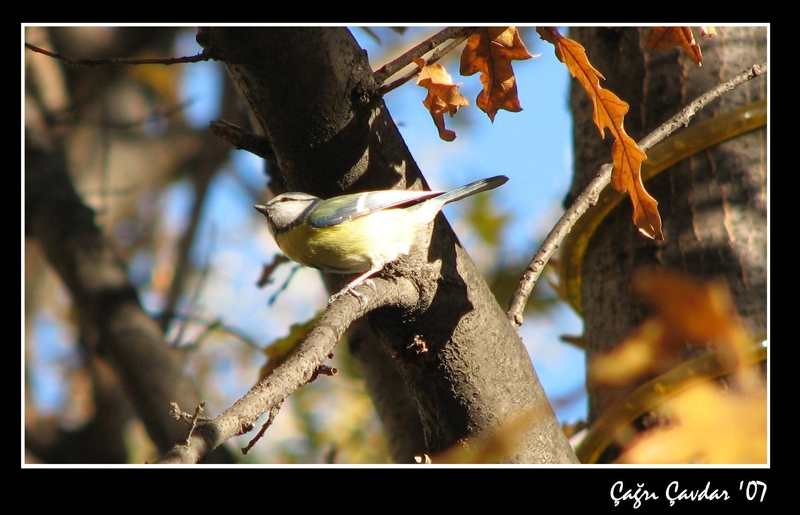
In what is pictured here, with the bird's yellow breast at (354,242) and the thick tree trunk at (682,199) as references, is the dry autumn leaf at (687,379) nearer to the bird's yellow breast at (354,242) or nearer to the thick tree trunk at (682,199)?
the thick tree trunk at (682,199)

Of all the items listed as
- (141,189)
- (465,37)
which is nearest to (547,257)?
(465,37)

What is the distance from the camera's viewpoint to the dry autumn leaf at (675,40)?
2.13m

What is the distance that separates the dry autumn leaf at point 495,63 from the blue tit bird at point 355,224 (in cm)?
33

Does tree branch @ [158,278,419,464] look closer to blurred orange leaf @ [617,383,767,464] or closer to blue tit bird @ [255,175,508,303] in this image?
blue tit bird @ [255,175,508,303]

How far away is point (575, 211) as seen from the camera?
230 cm

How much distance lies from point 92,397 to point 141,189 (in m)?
2.11

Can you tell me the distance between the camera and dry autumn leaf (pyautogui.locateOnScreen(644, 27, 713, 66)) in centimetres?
213

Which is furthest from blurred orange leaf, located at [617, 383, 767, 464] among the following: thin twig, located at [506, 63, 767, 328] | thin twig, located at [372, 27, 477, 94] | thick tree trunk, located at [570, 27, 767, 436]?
thin twig, located at [372, 27, 477, 94]

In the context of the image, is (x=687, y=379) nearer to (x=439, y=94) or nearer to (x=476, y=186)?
(x=476, y=186)

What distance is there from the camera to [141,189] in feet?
21.5

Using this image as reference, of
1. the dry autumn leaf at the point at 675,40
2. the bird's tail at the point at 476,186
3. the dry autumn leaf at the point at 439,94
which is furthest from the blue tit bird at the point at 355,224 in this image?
the dry autumn leaf at the point at 675,40

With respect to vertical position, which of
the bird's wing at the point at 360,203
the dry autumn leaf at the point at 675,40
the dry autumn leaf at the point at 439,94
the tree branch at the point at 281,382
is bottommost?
the tree branch at the point at 281,382

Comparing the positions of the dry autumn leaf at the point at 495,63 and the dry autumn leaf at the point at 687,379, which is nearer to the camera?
the dry autumn leaf at the point at 495,63
